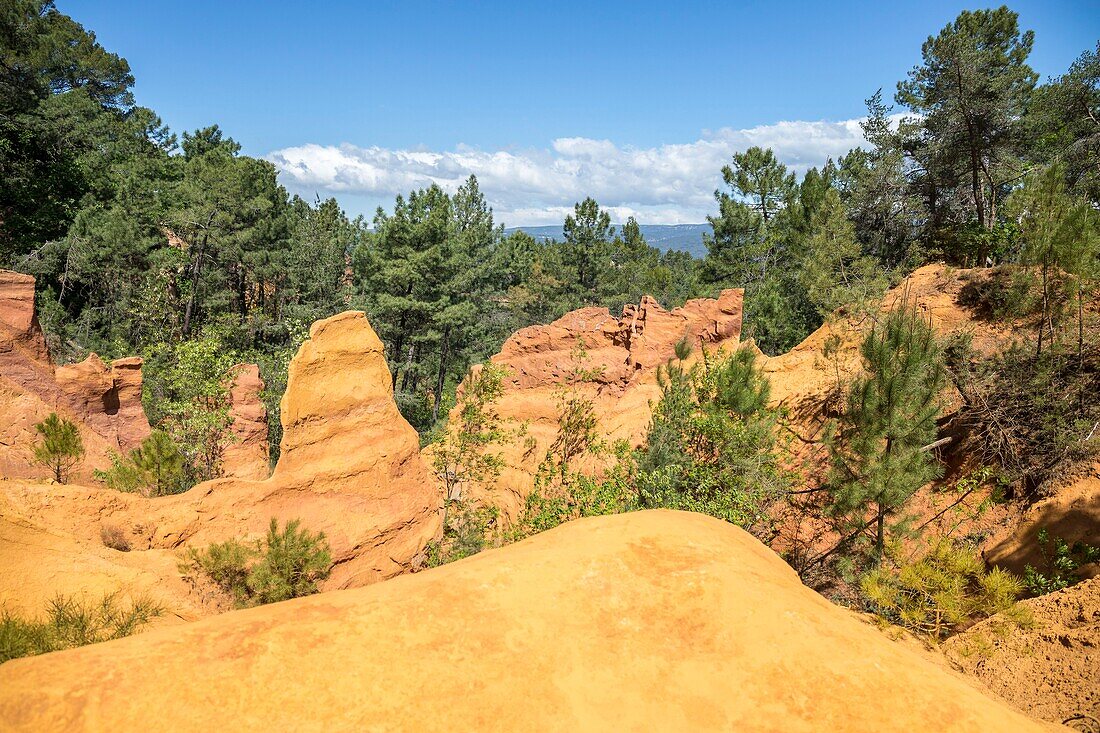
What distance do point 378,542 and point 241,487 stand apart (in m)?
2.76

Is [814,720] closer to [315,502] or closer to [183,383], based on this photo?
[315,502]

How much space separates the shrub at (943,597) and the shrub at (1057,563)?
1.40 metres

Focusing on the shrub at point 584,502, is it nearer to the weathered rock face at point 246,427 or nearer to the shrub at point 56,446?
the weathered rock face at point 246,427

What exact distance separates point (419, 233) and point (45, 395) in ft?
53.3

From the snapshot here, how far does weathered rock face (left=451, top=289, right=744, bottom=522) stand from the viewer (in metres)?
20.6

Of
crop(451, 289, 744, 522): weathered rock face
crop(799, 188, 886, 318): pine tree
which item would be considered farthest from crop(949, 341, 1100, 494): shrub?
crop(451, 289, 744, 522): weathered rock face

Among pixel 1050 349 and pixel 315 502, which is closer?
pixel 315 502

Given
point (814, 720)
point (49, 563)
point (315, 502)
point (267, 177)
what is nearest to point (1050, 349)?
point (814, 720)

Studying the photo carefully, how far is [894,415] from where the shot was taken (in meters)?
9.99

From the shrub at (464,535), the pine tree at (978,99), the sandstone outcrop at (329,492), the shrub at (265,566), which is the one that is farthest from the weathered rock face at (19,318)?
the pine tree at (978,99)

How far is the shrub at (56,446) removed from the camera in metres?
11.5

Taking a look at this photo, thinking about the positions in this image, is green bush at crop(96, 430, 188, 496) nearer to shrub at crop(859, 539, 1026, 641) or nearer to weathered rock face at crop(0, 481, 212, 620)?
weathered rock face at crop(0, 481, 212, 620)

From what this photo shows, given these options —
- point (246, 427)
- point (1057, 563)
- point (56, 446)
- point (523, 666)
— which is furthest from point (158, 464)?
point (1057, 563)

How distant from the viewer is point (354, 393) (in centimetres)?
1164
